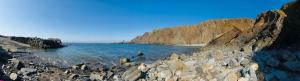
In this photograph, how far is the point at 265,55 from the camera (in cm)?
1902

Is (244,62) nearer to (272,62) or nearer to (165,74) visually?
(272,62)

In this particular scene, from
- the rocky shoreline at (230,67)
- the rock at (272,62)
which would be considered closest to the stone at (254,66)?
the rocky shoreline at (230,67)

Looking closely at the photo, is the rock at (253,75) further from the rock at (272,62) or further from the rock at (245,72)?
the rock at (272,62)

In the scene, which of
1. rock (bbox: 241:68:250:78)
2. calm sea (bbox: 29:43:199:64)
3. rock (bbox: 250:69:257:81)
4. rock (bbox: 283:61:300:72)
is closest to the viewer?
rock (bbox: 250:69:257:81)

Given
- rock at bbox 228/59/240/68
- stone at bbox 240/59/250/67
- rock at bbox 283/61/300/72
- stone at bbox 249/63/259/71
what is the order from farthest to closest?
rock at bbox 283/61/300/72 → rock at bbox 228/59/240/68 → stone at bbox 240/59/250/67 → stone at bbox 249/63/259/71

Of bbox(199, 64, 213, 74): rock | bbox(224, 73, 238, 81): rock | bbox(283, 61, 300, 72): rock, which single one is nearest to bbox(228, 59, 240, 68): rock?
bbox(199, 64, 213, 74): rock

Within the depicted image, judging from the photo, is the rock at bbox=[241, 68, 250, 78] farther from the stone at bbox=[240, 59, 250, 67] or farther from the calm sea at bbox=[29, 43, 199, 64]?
the calm sea at bbox=[29, 43, 199, 64]

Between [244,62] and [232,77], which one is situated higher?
[244,62]

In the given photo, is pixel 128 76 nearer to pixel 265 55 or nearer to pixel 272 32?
pixel 265 55

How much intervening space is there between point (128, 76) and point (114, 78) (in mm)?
1437

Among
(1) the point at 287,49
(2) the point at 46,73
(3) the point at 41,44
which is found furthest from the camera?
(3) the point at 41,44

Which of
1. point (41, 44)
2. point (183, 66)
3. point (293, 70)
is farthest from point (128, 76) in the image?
point (41, 44)

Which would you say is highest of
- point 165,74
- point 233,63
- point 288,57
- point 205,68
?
point 288,57

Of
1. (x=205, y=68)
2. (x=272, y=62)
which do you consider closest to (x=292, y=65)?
(x=272, y=62)
